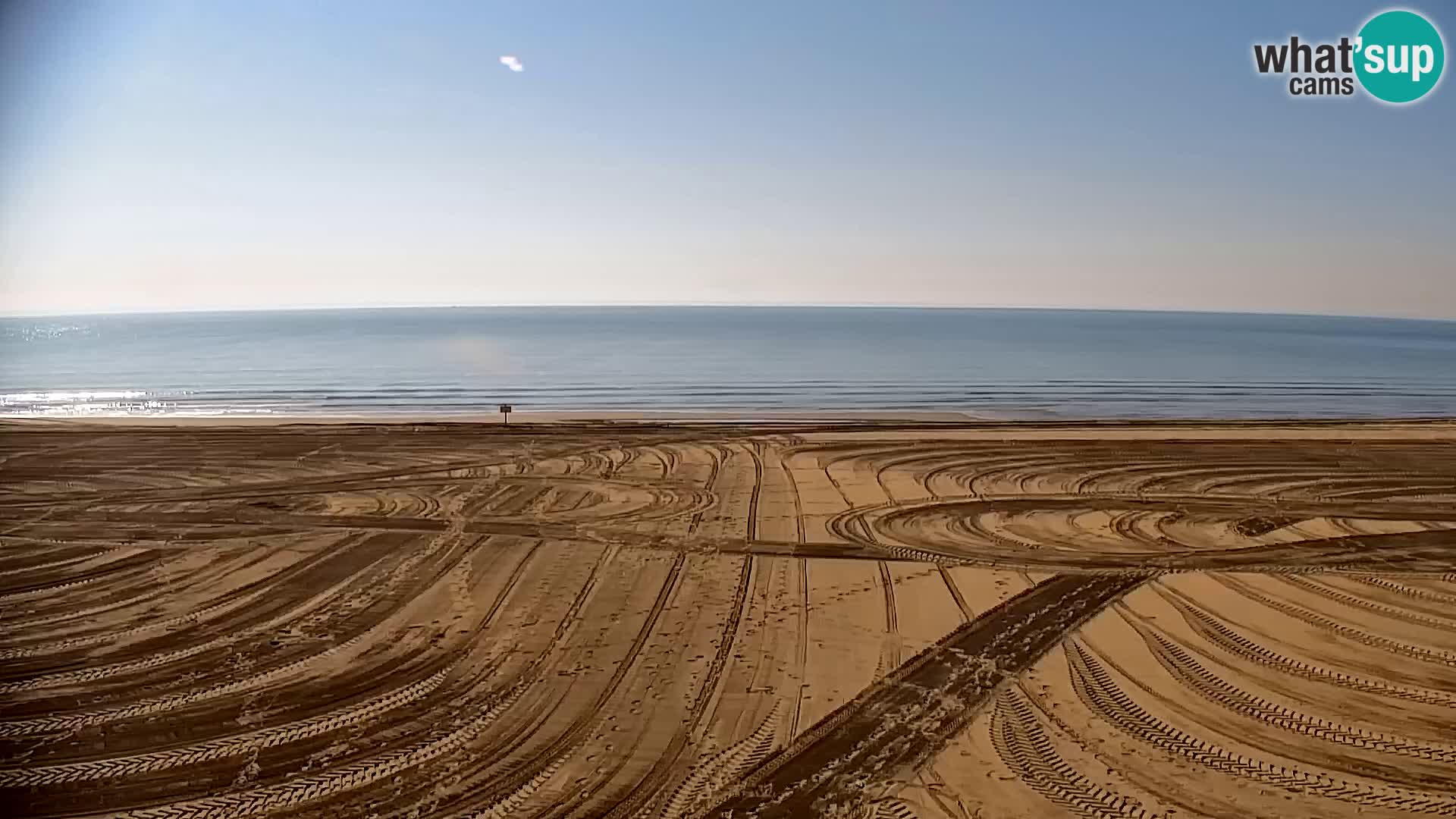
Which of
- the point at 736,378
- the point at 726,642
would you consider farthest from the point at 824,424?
the point at 736,378

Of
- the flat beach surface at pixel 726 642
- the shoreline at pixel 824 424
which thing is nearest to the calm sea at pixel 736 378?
the shoreline at pixel 824 424

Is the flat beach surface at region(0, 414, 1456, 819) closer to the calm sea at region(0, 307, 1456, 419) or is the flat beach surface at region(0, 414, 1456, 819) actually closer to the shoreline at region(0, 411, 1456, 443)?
the shoreline at region(0, 411, 1456, 443)

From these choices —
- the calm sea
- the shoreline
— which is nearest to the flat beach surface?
the shoreline

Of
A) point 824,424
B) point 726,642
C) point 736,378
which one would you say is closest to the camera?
point 726,642

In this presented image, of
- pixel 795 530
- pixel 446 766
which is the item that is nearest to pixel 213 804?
pixel 446 766

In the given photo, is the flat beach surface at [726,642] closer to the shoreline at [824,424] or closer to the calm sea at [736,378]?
the shoreline at [824,424]

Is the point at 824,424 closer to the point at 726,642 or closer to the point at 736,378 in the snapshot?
the point at 726,642

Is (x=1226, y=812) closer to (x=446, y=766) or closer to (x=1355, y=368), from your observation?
(x=446, y=766)

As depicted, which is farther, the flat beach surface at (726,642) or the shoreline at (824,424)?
the shoreline at (824,424)

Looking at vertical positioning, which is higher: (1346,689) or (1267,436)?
(1267,436)
